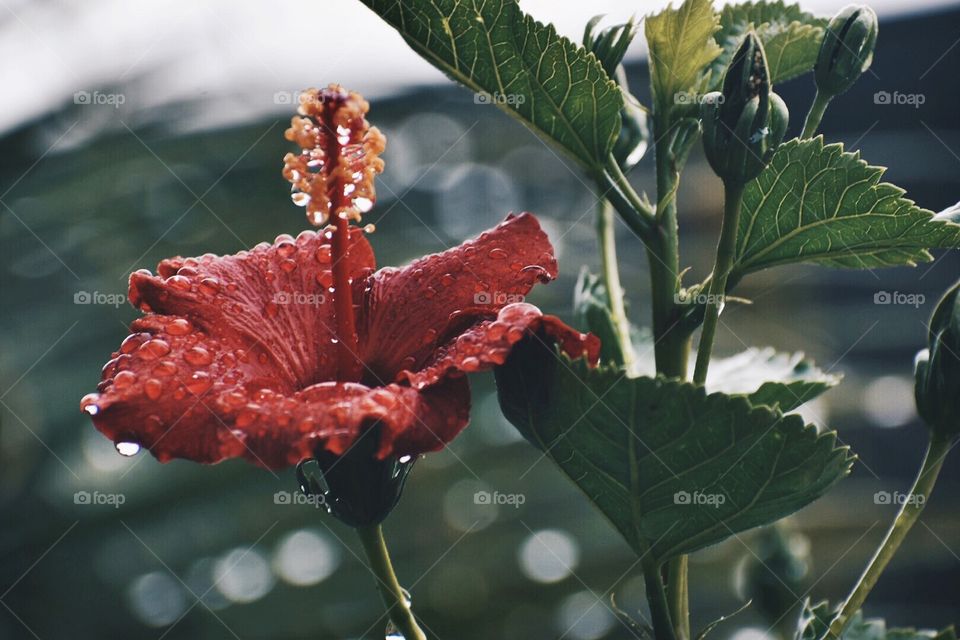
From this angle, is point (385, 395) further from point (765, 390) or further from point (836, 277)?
point (836, 277)

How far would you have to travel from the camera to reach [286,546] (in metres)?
1.96

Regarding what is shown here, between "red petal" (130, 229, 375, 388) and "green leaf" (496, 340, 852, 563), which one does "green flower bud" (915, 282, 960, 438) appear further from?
"red petal" (130, 229, 375, 388)

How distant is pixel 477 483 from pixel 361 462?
136cm

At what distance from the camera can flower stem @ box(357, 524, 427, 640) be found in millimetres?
697

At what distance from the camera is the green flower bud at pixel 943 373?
75 cm

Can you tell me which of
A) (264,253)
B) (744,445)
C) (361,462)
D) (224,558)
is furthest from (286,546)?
(744,445)

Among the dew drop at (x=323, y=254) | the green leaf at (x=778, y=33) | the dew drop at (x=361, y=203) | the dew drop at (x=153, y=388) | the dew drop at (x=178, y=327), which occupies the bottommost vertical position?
the dew drop at (x=153, y=388)

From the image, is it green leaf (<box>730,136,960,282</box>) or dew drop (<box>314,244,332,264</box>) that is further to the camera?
dew drop (<box>314,244,332,264</box>)

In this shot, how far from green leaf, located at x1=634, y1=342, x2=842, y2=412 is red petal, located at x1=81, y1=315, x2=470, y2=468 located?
0.76ft

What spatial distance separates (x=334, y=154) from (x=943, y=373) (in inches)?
21.4

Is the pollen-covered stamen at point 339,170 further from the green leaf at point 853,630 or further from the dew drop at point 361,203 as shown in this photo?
the green leaf at point 853,630

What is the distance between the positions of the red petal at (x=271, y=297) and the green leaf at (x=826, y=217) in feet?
1.17

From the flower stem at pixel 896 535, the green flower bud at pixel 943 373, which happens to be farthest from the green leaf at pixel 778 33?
the flower stem at pixel 896 535

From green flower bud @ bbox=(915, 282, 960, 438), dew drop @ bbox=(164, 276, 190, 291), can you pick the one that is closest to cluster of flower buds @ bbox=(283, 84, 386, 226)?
dew drop @ bbox=(164, 276, 190, 291)
